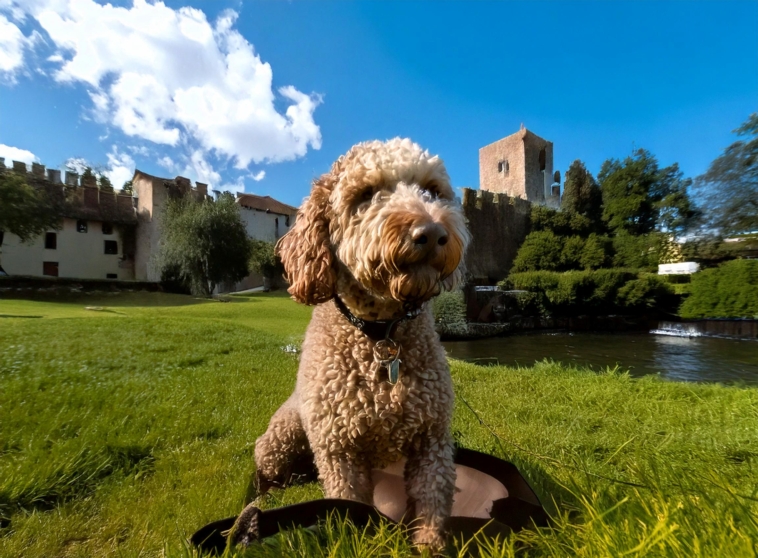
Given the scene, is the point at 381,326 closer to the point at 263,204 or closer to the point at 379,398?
the point at 379,398

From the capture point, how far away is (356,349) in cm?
135

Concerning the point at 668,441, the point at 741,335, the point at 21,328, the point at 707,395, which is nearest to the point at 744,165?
the point at 741,335

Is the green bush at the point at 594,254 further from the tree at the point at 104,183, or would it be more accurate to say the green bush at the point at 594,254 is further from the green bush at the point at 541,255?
the tree at the point at 104,183

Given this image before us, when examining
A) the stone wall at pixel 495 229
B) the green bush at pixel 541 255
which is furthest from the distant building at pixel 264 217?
the green bush at pixel 541 255

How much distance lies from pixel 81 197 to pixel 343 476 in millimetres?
29920

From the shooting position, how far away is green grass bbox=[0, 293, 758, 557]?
1060mm

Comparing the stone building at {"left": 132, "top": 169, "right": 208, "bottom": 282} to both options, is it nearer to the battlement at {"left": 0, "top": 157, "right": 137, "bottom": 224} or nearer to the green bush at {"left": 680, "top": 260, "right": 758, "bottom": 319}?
the battlement at {"left": 0, "top": 157, "right": 137, "bottom": 224}

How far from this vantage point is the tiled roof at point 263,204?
101 feet

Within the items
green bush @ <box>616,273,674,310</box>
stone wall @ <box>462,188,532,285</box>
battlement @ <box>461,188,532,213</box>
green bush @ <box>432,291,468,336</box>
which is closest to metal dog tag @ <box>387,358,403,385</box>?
green bush @ <box>432,291,468,336</box>

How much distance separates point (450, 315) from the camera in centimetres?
1148

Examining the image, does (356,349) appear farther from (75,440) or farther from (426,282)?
(75,440)

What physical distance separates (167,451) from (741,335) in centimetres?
1481

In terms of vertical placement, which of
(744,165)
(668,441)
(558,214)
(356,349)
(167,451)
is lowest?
(668,441)

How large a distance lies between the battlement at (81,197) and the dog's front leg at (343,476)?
26.6 metres
